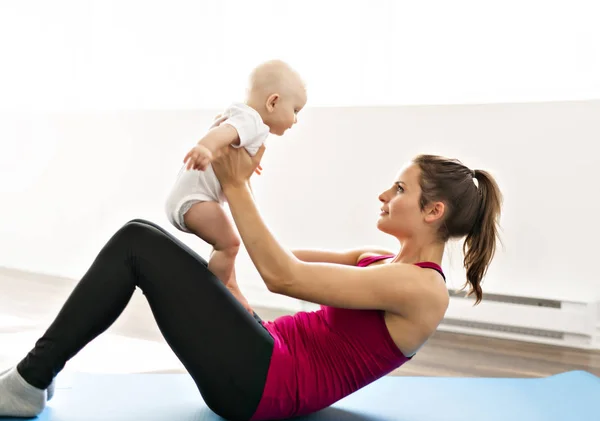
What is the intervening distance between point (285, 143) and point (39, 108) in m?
2.01

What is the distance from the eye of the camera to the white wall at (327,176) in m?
3.19

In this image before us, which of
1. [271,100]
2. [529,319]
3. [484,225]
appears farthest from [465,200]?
[529,319]

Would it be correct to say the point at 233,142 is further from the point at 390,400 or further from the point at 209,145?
the point at 390,400

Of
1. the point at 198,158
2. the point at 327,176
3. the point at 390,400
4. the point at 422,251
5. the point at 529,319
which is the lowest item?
the point at 529,319

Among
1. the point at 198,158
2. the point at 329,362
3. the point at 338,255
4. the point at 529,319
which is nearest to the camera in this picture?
the point at 198,158

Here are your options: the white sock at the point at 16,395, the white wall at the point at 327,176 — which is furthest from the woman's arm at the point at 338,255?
the white wall at the point at 327,176

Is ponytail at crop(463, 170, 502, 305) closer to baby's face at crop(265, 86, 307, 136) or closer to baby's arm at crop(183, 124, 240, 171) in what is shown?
baby's face at crop(265, 86, 307, 136)

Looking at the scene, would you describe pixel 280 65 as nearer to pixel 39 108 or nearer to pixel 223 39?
pixel 223 39

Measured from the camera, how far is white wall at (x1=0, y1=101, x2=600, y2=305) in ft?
10.5

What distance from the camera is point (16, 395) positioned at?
1583 mm

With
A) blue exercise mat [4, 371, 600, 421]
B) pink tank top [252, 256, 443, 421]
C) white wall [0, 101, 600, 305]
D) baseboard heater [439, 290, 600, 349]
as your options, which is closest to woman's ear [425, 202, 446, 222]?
pink tank top [252, 256, 443, 421]

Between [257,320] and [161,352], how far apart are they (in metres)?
1.25

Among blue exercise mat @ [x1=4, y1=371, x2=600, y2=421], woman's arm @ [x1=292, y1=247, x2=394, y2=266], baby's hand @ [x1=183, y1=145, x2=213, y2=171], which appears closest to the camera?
baby's hand @ [x1=183, y1=145, x2=213, y2=171]

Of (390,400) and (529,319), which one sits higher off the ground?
(390,400)
